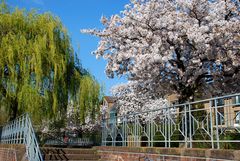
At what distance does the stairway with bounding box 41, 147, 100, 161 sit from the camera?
41.5ft

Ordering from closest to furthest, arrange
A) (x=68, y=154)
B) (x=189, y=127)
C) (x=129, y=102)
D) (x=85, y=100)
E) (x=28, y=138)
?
(x=189, y=127), (x=28, y=138), (x=68, y=154), (x=85, y=100), (x=129, y=102)

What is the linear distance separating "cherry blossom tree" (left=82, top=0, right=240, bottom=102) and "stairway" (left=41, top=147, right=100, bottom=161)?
149 inches

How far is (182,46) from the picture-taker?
13281 mm

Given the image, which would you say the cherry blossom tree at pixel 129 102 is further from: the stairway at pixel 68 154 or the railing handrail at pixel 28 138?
the railing handrail at pixel 28 138

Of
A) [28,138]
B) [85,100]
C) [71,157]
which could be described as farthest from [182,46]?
[28,138]

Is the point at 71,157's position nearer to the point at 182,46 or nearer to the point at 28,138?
the point at 28,138

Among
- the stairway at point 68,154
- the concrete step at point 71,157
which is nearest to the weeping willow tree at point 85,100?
the stairway at point 68,154

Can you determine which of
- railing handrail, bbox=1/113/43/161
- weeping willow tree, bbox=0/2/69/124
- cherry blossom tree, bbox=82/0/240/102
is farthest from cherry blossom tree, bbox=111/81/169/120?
railing handrail, bbox=1/113/43/161

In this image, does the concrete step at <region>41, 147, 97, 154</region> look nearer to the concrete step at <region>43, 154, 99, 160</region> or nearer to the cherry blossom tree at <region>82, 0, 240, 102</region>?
the concrete step at <region>43, 154, 99, 160</region>

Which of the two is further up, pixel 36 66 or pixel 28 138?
pixel 36 66

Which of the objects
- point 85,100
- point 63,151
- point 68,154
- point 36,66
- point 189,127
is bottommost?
point 68,154

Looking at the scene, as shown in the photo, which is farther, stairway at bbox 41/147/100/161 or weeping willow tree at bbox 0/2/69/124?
weeping willow tree at bbox 0/2/69/124

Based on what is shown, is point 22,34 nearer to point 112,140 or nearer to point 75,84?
point 75,84

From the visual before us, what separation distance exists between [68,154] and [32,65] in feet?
17.1
